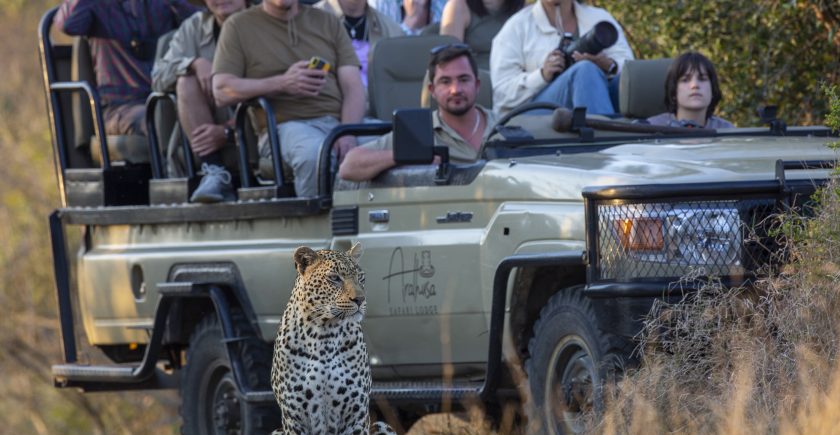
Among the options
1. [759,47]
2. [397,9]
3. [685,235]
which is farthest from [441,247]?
[759,47]

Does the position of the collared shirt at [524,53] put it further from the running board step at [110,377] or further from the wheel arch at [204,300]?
the running board step at [110,377]

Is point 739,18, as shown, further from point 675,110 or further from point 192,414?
point 192,414

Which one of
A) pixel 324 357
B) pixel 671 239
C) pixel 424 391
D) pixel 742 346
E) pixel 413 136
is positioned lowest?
pixel 424 391

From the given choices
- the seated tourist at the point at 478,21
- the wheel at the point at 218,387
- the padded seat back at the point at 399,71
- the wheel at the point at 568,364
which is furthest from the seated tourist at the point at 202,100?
the wheel at the point at 568,364

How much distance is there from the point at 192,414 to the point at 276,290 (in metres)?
0.97

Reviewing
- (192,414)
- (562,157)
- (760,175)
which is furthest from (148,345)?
(760,175)

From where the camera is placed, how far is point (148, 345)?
8.84 m

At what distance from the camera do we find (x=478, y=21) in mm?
10172

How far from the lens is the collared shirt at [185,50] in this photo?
904 cm

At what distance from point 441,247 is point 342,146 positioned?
114cm

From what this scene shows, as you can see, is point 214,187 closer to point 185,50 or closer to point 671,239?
point 185,50

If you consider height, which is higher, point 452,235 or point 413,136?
point 413,136

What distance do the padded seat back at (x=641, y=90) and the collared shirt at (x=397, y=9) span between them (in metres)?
3.05

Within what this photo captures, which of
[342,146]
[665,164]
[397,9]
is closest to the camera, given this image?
[665,164]
